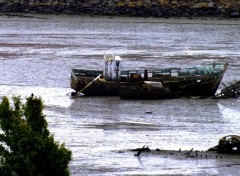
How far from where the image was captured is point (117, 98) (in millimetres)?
42844

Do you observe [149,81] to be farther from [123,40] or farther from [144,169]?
[123,40]

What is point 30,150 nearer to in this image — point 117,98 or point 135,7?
point 117,98

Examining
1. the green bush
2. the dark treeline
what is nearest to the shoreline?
the dark treeline

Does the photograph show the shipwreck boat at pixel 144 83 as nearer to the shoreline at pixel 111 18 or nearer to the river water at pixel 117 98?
the river water at pixel 117 98

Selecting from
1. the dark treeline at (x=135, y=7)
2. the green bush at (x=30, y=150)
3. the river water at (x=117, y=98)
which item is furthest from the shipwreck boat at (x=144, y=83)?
the dark treeline at (x=135, y=7)

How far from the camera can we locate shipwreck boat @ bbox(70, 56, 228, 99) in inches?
1684

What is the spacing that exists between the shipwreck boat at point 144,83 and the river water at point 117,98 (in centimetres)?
65

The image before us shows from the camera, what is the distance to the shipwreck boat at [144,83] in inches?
1684

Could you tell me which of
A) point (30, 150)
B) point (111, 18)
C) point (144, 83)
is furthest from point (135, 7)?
point (30, 150)

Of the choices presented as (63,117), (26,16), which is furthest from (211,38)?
(63,117)

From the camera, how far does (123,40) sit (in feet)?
246

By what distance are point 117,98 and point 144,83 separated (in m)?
1.42

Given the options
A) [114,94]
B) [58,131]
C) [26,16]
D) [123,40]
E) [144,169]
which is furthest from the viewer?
[26,16]

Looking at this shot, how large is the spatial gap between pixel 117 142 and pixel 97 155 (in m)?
2.34
